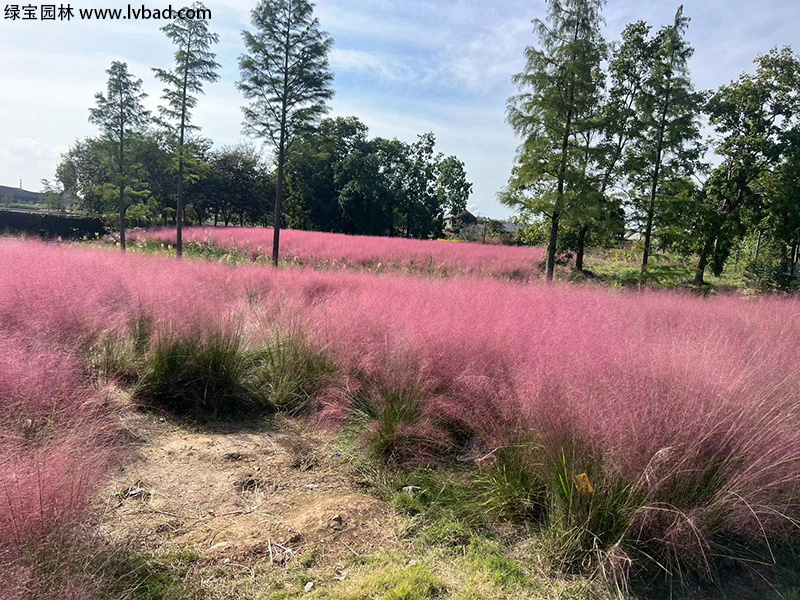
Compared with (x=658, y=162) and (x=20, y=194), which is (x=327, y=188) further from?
(x=20, y=194)

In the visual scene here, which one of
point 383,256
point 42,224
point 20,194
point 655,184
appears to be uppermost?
point 20,194

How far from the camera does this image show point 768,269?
1672cm

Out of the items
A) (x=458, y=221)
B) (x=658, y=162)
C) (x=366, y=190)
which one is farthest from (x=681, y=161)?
(x=458, y=221)

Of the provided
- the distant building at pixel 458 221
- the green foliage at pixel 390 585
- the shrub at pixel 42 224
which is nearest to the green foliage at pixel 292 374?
the green foliage at pixel 390 585

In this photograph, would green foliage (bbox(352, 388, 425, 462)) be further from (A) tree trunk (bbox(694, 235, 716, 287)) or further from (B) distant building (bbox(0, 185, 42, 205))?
(B) distant building (bbox(0, 185, 42, 205))

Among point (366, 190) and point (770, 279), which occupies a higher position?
point (366, 190)

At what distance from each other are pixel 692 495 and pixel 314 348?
10.5 feet

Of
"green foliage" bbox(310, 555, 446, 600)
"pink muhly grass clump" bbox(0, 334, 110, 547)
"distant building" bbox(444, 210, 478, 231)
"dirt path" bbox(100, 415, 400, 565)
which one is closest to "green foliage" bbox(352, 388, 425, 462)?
"dirt path" bbox(100, 415, 400, 565)

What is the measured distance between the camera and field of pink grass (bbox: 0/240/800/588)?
7.08 feet

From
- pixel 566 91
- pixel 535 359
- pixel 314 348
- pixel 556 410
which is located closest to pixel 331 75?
pixel 566 91

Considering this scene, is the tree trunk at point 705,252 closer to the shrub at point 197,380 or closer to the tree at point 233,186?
the shrub at point 197,380

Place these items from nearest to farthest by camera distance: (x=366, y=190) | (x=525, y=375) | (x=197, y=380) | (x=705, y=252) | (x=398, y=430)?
(x=525, y=375)
(x=398, y=430)
(x=197, y=380)
(x=705, y=252)
(x=366, y=190)

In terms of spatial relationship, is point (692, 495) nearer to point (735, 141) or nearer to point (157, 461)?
point (157, 461)

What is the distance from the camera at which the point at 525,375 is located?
301 cm
